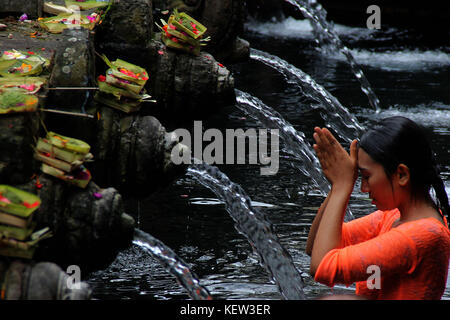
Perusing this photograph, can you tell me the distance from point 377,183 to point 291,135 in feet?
9.91

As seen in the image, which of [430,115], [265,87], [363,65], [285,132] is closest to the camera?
[285,132]

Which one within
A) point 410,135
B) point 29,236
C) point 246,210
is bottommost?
point 246,210

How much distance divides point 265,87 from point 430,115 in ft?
6.42

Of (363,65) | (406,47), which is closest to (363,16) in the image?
(406,47)

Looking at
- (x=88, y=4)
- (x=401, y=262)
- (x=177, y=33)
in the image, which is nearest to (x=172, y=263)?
(x=401, y=262)

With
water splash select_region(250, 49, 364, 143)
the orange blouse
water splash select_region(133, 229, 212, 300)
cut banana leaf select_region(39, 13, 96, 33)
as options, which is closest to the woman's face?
the orange blouse

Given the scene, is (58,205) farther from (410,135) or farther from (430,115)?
(430,115)

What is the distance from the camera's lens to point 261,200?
4.90 meters

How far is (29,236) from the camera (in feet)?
7.55

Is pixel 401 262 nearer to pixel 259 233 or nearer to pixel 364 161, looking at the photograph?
pixel 364 161

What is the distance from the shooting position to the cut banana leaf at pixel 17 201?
226cm

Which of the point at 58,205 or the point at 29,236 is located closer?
the point at 29,236

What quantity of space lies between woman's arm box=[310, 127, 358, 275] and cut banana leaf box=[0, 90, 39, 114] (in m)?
1.03
